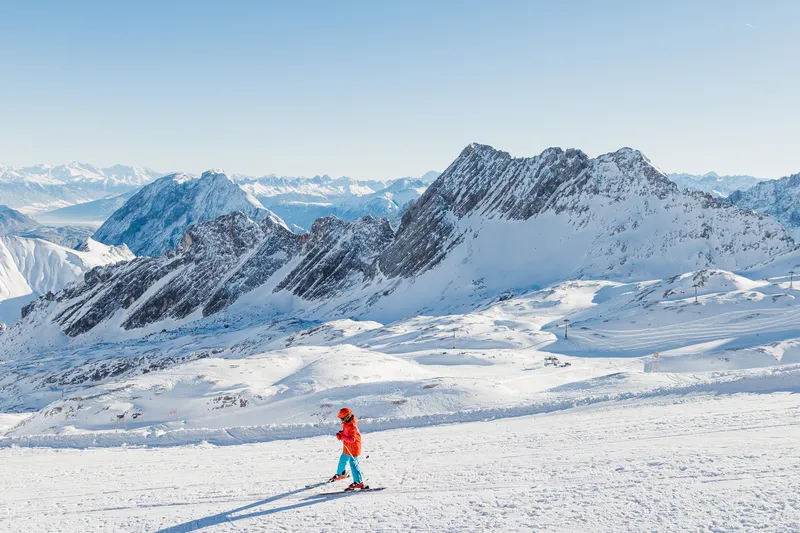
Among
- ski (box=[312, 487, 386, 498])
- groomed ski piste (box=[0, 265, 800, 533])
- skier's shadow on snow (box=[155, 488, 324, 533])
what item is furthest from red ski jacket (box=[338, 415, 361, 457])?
skier's shadow on snow (box=[155, 488, 324, 533])

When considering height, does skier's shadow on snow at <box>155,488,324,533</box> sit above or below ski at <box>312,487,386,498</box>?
above

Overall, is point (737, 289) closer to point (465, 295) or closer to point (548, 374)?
point (548, 374)

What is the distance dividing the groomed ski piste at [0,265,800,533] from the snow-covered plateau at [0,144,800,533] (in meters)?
0.12

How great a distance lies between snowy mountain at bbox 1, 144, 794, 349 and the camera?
112562 mm

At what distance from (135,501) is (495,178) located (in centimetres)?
13801

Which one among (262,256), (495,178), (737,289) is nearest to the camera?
(737,289)

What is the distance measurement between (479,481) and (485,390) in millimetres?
18476

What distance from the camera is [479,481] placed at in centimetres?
1559

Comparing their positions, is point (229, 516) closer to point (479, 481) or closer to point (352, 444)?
point (352, 444)

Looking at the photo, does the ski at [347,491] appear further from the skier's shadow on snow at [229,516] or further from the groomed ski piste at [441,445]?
the skier's shadow on snow at [229,516]

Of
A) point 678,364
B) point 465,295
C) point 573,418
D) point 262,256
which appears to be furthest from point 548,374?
point 262,256

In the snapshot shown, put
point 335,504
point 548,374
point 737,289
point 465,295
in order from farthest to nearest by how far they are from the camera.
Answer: point 465,295, point 737,289, point 548,374, point 335,504

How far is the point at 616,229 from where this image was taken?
118 metres

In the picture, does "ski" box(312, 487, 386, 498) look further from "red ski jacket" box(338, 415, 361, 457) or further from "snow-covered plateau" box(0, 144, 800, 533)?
"red ski jacket" box(338, 415, 361, 457)
